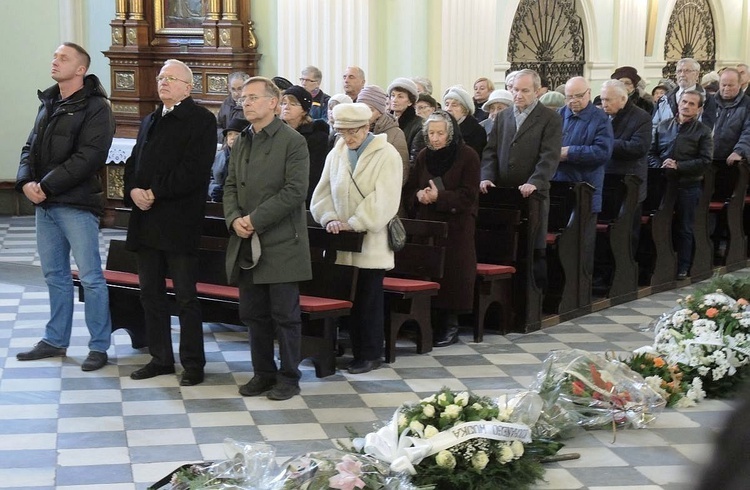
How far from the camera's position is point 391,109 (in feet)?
25.9

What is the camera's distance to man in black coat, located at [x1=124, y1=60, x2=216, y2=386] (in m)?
5.48

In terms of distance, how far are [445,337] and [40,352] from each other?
244 cm

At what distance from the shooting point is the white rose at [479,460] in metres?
3.98

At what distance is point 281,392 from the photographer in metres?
5.43

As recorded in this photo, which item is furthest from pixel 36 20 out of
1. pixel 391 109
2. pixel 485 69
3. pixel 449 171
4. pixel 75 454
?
pixel 75 454

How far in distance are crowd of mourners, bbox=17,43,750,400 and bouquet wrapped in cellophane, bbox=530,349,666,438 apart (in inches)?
51.3

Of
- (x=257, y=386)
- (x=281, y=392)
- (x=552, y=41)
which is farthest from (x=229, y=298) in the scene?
(x=552, y=41)

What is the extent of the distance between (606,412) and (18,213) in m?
9.60

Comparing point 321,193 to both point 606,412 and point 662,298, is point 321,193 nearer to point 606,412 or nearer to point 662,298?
point 606,412

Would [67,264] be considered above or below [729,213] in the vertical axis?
above

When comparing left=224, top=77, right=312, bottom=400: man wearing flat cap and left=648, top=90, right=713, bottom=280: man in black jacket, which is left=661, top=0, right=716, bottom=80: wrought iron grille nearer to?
left=648, top=90, right=713, bottom=280: man in black jacket

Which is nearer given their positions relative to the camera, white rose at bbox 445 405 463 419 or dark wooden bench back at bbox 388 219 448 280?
white rose at bbox 445 405 463 419

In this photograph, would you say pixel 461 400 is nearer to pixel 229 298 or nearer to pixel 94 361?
pixel 229 298

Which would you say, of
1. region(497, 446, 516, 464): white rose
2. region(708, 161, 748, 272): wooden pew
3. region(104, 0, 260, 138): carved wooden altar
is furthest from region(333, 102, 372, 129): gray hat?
region(104, 0, 260, 138): carved wooden altar
